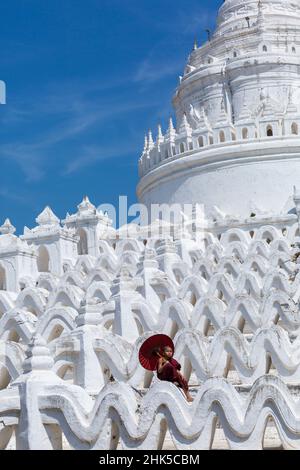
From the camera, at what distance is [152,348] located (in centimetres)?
978

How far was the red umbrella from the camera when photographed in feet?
32.1

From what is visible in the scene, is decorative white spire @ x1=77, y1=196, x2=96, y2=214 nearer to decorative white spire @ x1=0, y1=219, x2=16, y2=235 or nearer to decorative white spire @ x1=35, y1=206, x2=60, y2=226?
decorative white spire @ x1=35, y1=206, x2=60, y2=226

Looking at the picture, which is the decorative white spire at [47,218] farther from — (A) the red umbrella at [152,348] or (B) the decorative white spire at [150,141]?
(A) the red umbrella at [152,348]

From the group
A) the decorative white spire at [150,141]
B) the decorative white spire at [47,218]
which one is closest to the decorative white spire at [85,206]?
the decorative white spire at [47,218]

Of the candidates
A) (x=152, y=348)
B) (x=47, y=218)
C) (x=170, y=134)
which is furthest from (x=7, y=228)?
(x=152, y=348)

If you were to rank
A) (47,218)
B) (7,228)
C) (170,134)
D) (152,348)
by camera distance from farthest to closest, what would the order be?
(170,134) → (47,218) → (7,228) → (152,348)

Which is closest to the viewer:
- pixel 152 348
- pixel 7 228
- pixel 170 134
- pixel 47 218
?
pixel 152 348

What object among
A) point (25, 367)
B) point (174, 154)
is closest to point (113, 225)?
point (174, 154)

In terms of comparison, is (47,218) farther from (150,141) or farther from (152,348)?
(152,348)

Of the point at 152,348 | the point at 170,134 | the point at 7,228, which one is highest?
the point at 170,134

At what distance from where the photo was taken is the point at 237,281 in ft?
57.2

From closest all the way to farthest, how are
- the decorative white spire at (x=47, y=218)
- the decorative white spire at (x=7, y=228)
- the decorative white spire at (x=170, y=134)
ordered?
the decorative white spire at (x=7, y=228)
the decorative white spire at (x=47, y=218)
the decorative white spire at (x=170, y=134)

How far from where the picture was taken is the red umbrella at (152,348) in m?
9.77

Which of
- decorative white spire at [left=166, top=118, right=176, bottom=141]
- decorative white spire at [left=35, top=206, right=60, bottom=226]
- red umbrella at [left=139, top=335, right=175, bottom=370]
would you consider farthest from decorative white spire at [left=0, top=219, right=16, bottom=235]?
red umbrella at [left=139, top=335, right=175, bottom=370]
